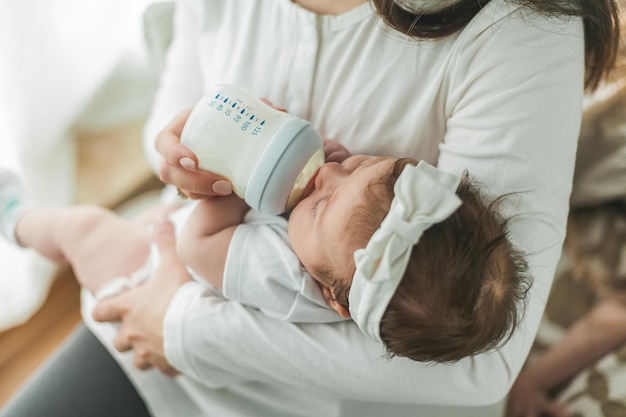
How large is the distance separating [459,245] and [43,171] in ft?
4.07

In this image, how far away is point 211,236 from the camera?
0.93 meters

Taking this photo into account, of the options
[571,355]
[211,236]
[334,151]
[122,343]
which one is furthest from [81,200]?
[571,355]

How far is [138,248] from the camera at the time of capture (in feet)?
3.89

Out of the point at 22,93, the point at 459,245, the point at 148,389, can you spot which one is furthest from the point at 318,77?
the point at 22,93

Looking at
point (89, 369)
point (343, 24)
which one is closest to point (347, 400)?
point (89, 369)

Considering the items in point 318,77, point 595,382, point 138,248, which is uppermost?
point 318,77

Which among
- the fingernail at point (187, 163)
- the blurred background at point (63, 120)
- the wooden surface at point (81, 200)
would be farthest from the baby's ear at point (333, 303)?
the wooden surface at point (81, 200)

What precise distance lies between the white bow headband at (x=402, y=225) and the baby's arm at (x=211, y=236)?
0.93ft

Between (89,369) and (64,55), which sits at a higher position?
(64,55)

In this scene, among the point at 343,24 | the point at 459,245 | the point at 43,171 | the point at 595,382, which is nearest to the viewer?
the point at 459,245

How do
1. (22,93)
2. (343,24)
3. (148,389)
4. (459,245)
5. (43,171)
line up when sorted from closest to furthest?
(459,245) < (343,24) < (148,389) < (22,93) < (43,171)

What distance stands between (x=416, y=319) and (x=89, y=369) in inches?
26.8

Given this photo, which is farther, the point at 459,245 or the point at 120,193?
the point at 120,193

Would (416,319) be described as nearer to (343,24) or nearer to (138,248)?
(343,24)
